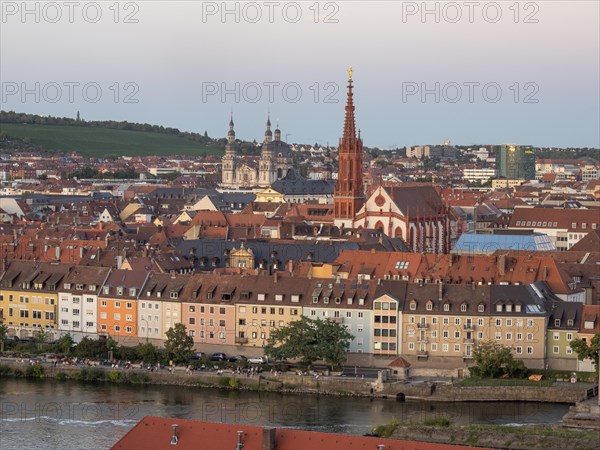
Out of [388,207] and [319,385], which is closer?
[319,385]

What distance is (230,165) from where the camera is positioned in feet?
451

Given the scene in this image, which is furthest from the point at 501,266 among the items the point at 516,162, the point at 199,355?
the point at 516,162

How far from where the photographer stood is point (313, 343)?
41.9 metres

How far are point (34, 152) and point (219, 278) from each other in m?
130

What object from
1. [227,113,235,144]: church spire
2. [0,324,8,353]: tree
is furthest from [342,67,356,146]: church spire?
[227,113,235,144]: church spire

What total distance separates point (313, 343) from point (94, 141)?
489 ft

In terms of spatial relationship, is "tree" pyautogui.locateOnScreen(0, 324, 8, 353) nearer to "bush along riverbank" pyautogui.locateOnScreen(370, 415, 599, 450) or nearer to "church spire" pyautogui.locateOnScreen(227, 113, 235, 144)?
"bush along riverbank" pyautogui.locateOnScreen(370, 415, 599, 450)

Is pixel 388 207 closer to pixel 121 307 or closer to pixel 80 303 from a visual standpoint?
pixel 80 303

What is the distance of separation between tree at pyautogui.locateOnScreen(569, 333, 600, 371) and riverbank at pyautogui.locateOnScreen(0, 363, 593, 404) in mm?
926

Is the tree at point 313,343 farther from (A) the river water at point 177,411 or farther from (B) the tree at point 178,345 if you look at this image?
(B) the tree at point 178,345

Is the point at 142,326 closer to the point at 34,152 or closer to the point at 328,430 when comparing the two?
the point at 328,430

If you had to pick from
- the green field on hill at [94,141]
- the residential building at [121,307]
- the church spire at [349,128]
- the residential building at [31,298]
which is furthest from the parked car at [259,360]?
the green field on hill at [94,141]

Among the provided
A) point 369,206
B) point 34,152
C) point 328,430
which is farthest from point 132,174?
point 328,430

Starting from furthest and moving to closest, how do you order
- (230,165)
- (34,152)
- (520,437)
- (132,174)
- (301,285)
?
(34,152)
(132,174)
(230,165)
(301,285)
(520,437)
